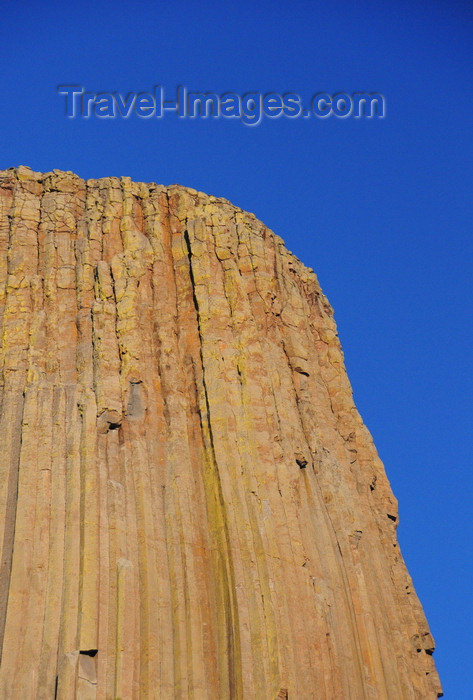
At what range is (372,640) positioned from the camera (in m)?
35.6

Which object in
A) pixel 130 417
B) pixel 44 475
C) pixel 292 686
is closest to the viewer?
pixel 292 686

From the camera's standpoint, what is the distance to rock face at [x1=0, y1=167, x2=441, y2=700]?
31984 mm

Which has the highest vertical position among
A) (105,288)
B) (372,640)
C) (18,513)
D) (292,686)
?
(105,288)

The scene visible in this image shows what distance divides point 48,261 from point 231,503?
1244cm

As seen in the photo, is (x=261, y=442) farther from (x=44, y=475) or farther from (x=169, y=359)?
(x=44, y=475)

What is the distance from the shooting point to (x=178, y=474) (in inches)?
1419

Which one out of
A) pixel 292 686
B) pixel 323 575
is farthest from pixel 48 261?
pixel 292 686

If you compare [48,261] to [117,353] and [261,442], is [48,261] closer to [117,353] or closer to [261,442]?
[117,353]

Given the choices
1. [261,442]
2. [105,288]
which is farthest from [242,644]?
[105,288]

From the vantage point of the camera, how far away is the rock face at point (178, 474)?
31984 mm

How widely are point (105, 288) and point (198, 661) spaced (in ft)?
46.7

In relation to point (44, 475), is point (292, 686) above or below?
below

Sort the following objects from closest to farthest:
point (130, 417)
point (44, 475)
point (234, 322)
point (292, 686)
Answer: point (292, 686) → point (44, 475) → point (130, 417) → point (234, 322)

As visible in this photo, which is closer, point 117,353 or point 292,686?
point 292,686
